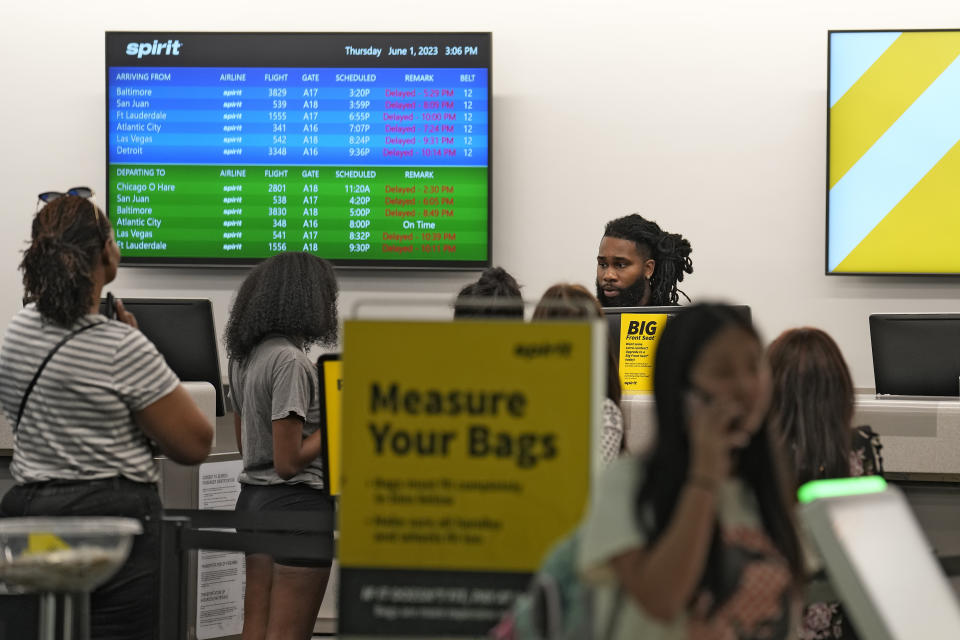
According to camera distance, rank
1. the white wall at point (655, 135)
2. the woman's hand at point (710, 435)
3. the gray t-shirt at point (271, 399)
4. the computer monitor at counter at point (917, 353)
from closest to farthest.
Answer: the woman's hand at point (710, 435), the gray t-shirt at point (271, 399), the computer monitor at counter at point (917, 353), the white wall at point (655, 135)

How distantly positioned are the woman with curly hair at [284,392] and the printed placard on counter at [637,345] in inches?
32.3

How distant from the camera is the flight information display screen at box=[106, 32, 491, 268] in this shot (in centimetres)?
539

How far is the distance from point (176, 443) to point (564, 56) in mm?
3580

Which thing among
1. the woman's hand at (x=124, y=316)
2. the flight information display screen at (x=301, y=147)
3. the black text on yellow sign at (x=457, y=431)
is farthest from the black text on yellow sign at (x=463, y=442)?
the flight information display screen at (x=301, y=147)

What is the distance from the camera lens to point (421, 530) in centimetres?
134

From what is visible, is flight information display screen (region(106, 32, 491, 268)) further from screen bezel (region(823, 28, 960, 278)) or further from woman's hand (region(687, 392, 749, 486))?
woman's hand (region(687, 392, 749, 486))

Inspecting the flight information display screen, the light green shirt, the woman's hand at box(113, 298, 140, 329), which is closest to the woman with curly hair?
the woman's hand at box(113, 298, 140, 329)

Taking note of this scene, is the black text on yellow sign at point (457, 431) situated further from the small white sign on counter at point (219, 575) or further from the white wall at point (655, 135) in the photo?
the white wall at point (655, 135)

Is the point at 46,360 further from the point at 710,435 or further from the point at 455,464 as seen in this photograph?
the point at 710,435

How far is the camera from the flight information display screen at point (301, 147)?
17.7ft

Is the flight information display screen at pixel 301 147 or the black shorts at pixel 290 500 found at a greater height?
the flight information display screen at pixel 301 147

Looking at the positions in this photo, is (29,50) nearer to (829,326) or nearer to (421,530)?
(829,326)

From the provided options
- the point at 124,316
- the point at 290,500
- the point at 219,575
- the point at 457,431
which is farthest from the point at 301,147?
the point at 457,431

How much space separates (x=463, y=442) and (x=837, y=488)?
0.46m
